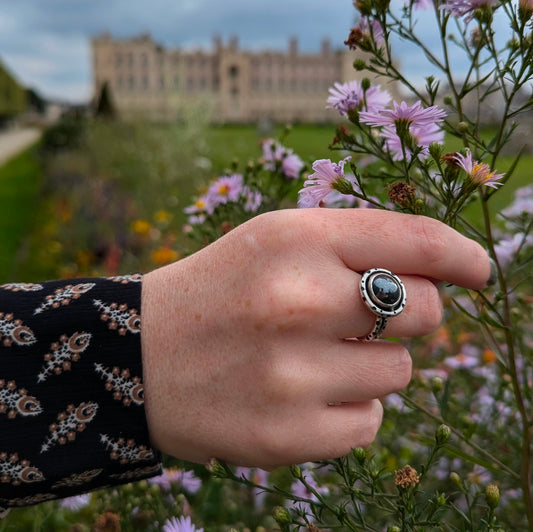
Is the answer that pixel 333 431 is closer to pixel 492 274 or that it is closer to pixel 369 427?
pixel 369 427

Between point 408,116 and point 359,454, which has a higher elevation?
point 408,116

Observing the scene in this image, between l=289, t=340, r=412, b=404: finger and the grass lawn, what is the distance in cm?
562

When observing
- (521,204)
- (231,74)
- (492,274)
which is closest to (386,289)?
(492,274)

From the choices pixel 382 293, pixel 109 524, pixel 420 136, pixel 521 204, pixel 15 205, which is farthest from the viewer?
pixel 15 205

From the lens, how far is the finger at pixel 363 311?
2.54 ft

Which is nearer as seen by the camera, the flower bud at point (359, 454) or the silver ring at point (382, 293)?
the silver ring at point (382, 293)

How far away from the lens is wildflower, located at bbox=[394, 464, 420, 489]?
2.74ft

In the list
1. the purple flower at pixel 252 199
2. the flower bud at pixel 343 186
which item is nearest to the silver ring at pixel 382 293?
the flower bud at pixel 343 186

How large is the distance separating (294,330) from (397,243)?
178 millimetres

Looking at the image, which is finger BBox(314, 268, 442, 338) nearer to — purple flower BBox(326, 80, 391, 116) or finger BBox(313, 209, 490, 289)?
finger BBox(313, 209, 490, 289)

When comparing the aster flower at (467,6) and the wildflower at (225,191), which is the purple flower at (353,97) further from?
the wildflower at (225,191)

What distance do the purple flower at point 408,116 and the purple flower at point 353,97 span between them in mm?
141

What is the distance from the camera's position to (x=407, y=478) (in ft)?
2.74

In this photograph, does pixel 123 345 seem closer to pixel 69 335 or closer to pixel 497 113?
pixel 69 335
